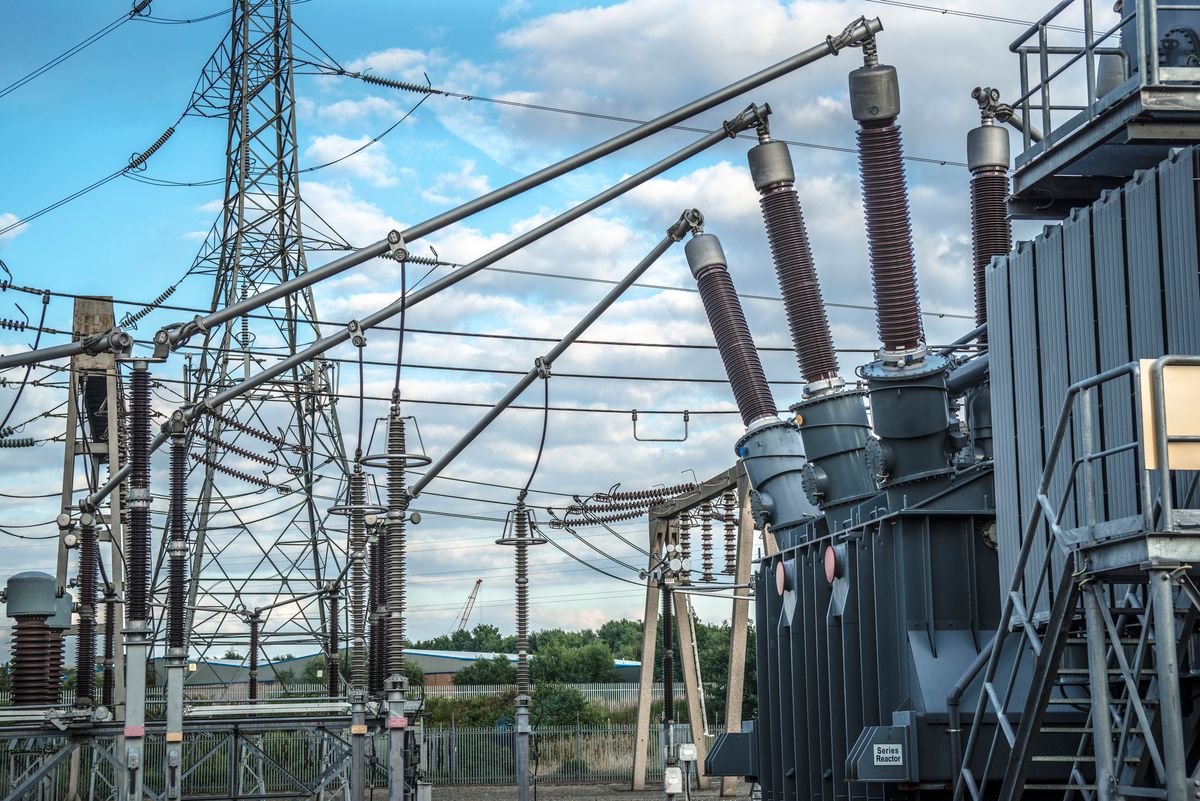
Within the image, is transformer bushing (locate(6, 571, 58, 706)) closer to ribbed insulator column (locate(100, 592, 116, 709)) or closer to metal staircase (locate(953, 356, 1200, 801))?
ribbed insulator column (locate(100, 592, 116, 709))

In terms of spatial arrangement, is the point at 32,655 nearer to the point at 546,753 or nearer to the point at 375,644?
the point at 375,644

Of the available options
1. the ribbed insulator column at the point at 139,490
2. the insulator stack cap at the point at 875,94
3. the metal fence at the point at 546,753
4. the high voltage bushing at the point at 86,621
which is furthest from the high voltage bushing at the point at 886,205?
the metal fence at the point at 546,753

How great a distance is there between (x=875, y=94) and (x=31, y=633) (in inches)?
714

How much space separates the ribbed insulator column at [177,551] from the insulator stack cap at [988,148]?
469 inches

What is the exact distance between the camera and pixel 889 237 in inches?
708

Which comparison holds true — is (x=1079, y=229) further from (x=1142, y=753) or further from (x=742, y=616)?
(x=742, y=616)

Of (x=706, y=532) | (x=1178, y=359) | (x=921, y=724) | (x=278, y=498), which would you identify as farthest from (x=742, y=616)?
(x=1178, y=359)

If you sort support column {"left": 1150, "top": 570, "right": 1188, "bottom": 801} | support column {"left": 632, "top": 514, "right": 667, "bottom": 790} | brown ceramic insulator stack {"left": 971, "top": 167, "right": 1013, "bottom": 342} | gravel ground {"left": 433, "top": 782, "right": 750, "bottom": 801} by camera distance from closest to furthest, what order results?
support column {"left": 1150, "top": 570, "right": 1188, "bottom": 801} < brown ceramic insulator stack {"left": 971, "top": 167, "right": 1013, "bottom": 342} < gravel ground {"left": 433, "top": 782, "right": 750, "bottom": 801} < support column {"left": 632, "top": 514, "right": 667, "bottom": 790}

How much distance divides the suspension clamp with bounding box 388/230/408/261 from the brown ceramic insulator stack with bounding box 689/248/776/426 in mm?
7677

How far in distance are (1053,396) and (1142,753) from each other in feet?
14.4

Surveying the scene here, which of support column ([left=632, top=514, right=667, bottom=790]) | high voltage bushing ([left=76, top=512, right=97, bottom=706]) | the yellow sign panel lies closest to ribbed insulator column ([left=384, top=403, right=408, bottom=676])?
high voltage bushing ([left=76, top=512, right=97, bottom=706])

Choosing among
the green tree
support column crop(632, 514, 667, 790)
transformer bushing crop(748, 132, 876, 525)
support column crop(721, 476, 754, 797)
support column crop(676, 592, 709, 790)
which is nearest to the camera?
transformer bushing crop(748, 132, 876, 525)

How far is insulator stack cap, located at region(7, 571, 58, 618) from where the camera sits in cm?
2656

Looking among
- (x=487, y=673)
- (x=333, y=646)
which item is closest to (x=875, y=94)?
(x=333, y=646)
